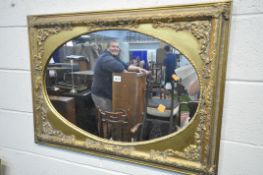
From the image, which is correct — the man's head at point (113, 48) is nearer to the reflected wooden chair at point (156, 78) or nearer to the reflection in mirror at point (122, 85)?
the reflection in mirror at point (122, 85)

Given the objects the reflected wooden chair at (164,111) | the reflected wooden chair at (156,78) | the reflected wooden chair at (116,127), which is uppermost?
the reflected wooden chair at (156,78)

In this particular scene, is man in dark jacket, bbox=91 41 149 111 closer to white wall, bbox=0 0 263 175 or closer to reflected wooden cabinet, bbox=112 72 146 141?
reflected wooden cabinet, bbox=112 72 146 141

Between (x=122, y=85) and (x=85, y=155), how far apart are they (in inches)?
15.7

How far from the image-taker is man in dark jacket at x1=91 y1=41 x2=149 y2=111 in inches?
32.2

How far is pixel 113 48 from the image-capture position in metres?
0.82

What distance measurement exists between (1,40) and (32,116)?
41 centimetres

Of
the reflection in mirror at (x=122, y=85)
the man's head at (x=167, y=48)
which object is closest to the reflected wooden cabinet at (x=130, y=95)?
the reflection in mirror at (x=122, y=85)

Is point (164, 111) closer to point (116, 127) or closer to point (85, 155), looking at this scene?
point (116, 127)

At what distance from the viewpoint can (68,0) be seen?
2.91ft

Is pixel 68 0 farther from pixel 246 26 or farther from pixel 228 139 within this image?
pixel 228 139

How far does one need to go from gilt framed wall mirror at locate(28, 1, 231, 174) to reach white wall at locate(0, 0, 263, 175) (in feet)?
0.13

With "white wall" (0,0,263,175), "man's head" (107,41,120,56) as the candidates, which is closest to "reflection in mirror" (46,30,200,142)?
"man's head" (107,41,120,56)

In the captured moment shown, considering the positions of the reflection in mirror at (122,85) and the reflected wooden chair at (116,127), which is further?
the reflected wooden chair at (116,127)

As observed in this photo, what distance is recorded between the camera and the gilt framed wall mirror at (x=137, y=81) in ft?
2.34
